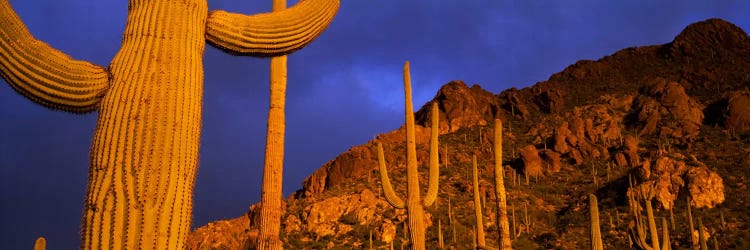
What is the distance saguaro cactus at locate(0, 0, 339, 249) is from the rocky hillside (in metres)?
22.5

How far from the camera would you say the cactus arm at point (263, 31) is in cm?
370

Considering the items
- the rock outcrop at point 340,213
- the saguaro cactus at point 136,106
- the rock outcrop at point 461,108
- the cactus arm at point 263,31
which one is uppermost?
the rock outcrop at point 461,108

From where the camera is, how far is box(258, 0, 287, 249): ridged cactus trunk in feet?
24.5

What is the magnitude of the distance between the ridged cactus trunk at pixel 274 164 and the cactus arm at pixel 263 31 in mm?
3915

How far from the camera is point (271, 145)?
25.7 feet

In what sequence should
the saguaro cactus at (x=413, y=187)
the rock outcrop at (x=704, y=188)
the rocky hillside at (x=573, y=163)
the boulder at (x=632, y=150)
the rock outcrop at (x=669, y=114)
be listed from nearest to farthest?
the saguaro cactus at (x=413, y=187)
the rocky hillside at (x=573, y=163)
the rock outcrop at (x=704, y=188)
the boulder at (x=632, y=150)
the rock outcrop at (x=669, y=114)

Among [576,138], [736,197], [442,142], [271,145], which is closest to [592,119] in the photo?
[576,138]

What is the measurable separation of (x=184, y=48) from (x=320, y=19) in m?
1.06

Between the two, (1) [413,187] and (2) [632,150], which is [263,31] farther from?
(2) [632,150]

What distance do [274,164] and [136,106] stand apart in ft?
15.3

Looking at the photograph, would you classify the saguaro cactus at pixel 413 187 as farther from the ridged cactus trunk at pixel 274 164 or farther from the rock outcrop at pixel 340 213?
the rock outcrop at pixel 340 213

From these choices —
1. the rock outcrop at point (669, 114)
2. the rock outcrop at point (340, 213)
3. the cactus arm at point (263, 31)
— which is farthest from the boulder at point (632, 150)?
the cactus arm at point (263, 31)

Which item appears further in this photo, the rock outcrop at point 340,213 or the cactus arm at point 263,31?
the rock outcrop at point 340,213

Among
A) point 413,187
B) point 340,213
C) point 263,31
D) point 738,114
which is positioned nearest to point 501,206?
point 413,187
